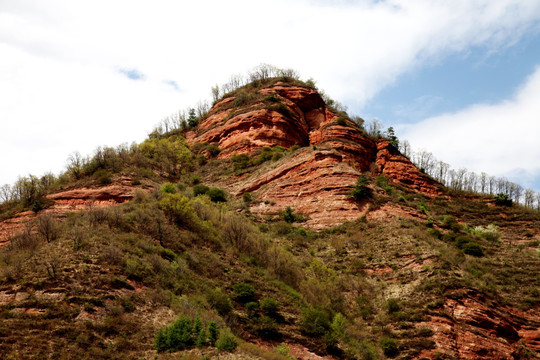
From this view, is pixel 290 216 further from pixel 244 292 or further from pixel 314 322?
pixel 314 322

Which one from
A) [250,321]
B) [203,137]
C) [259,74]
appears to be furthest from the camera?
[259,74]

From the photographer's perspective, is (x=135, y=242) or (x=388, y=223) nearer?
(x=135, y=242)

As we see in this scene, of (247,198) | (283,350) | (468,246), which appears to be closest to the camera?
(283,350)

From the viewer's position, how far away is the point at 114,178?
4644 centimetres

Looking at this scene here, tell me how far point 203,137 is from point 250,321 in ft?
168

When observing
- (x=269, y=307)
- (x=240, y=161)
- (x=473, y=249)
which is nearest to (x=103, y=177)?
(x=240, y=161)

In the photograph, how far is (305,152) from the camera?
4862 cm

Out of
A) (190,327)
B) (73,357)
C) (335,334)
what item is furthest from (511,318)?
(73,357)

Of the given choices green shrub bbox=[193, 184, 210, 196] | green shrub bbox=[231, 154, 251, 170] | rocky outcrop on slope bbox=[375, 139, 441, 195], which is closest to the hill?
green shrub bbox=[193, 184, 210, 196]

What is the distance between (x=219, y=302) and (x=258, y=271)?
22.1 feet

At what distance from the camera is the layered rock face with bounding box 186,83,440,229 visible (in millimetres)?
41719

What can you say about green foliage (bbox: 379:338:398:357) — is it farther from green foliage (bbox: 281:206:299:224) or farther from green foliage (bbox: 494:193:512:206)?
green foliage (bbox: 494:193:512:206)

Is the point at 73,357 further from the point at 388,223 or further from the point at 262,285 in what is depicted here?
the point at 388,223

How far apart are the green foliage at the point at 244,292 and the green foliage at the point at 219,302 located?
119cm
